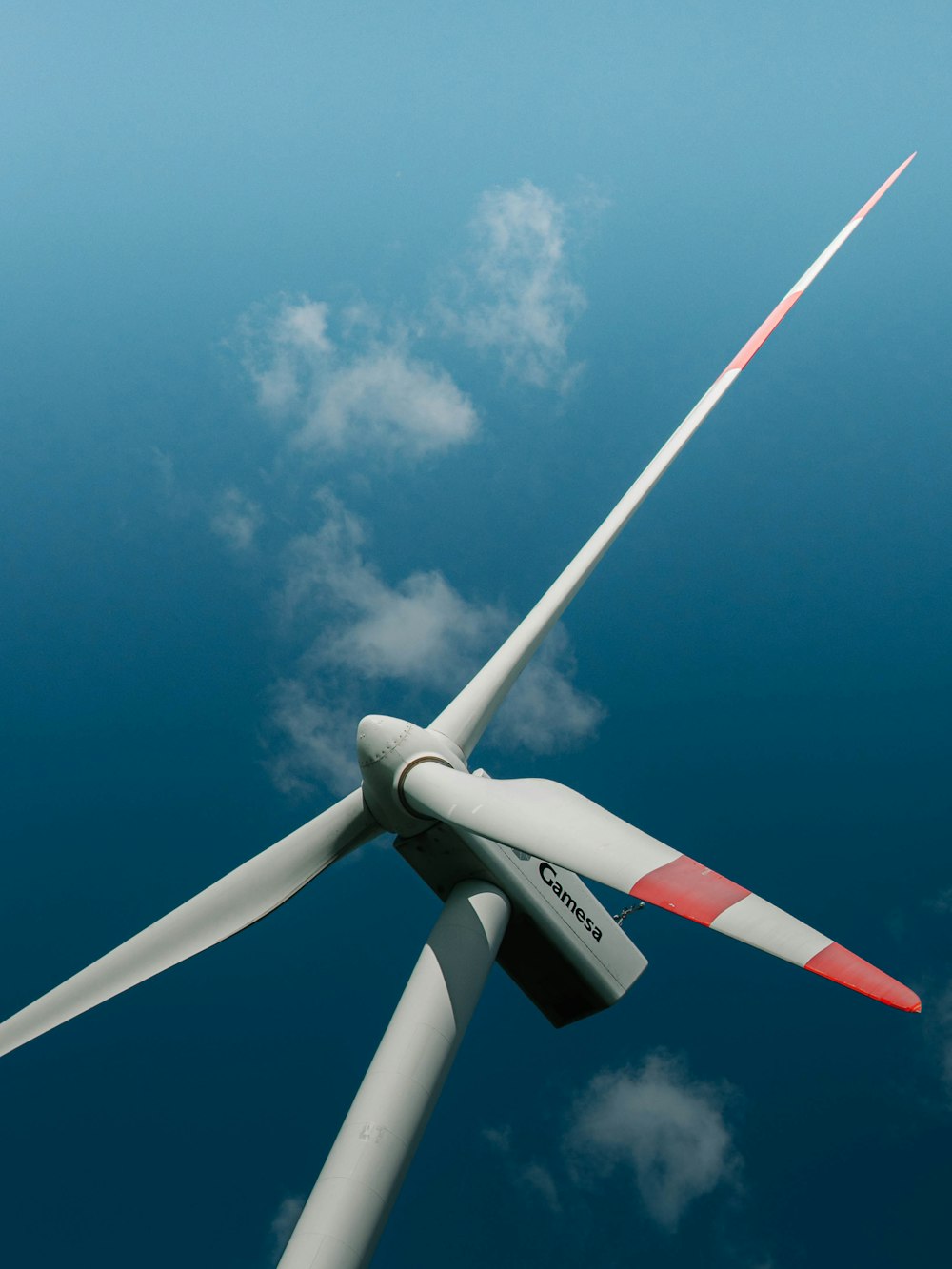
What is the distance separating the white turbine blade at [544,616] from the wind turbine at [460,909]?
Answer: 0.05 m

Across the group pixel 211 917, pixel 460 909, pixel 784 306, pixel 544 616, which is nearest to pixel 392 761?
pixel 460 909

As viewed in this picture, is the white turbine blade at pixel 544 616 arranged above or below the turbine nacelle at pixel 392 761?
above

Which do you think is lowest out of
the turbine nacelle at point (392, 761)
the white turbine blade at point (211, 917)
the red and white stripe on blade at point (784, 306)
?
the white turbine blade at point (211, 917)

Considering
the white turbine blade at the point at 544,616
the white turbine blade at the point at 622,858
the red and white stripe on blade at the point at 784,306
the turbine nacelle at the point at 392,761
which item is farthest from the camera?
the red and white stripe on blade at the point at 784,306

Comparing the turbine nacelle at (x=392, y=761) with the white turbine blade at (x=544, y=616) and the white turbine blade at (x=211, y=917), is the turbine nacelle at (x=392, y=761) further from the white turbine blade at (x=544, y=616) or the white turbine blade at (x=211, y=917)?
the white turbine blade at (x=544, y=616)

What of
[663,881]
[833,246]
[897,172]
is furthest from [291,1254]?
[897,172]

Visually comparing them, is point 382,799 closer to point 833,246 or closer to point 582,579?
point 582,579

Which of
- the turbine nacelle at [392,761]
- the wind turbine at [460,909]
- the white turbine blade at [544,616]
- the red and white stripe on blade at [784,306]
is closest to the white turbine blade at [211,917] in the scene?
the wind turbine at [460,909]

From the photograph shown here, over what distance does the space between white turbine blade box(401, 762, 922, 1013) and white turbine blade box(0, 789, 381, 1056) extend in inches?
83.7

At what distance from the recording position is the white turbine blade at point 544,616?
25.2m

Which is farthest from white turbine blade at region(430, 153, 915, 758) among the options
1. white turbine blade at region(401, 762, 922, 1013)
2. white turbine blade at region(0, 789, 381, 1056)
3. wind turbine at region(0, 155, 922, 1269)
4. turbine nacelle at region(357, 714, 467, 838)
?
white turbine blade at region(0, 789, 381, 1056)

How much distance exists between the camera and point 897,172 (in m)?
37.8

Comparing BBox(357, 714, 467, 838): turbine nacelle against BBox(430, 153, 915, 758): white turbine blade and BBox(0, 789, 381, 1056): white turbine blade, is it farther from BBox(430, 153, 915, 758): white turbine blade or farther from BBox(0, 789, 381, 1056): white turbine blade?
BBox(430, 153, 915, 758): white turbine blade

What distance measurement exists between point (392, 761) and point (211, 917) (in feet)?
16.9
